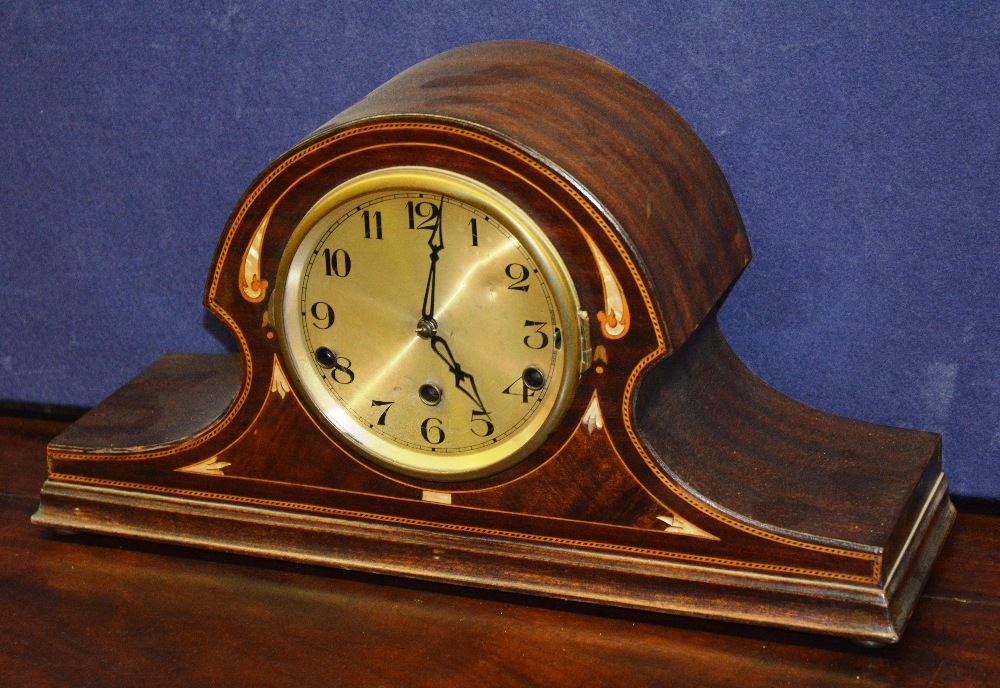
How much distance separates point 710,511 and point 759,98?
0.59 metres

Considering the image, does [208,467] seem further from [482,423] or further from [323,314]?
[482,423]

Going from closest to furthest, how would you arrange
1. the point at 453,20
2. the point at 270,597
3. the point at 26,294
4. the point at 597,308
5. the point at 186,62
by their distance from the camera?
the point at 597,308 < the point at 270,597 < the point at 453,20 < the point at 186,62 < the point at 26,294

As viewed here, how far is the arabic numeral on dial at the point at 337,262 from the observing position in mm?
1693

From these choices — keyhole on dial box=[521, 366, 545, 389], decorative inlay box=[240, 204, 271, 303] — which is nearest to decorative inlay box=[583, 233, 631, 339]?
keyhole on dial box=[521, 366, 545, 389]

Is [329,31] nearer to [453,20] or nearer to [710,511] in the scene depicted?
[453,20]

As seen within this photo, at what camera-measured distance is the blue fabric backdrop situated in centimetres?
179

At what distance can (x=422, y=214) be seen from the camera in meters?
1.63

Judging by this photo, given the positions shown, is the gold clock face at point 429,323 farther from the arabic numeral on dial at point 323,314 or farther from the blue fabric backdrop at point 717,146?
the blue fabric backdrop at point 717,146

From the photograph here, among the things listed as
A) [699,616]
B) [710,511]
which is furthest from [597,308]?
[699,616]

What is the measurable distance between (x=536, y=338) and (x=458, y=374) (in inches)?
4.9

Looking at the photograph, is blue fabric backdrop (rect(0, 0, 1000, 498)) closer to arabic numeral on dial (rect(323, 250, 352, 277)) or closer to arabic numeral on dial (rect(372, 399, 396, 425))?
arabic numeral on dial (rect(323, 250, 352, 277))

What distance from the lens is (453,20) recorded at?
6.34ft

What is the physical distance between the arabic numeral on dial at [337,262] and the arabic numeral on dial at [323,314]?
45 millimetres

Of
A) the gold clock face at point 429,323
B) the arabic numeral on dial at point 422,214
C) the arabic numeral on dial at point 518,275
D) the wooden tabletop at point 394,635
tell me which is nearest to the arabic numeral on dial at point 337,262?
the gold clock face at point 429,323
